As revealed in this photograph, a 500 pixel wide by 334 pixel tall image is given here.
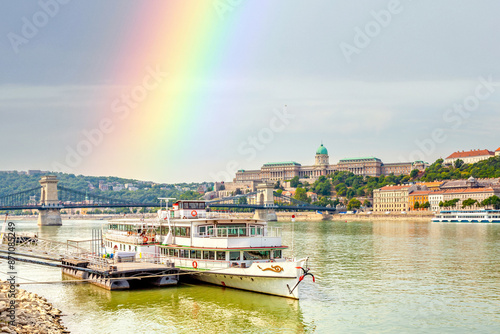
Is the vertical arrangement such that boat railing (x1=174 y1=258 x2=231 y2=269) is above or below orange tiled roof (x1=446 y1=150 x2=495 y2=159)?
below

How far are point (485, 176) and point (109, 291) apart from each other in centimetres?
14168

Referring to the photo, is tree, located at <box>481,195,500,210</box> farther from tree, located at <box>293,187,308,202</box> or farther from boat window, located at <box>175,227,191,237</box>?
boat window, located at <box>175,227,191,237</box>

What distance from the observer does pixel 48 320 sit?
61.1ft

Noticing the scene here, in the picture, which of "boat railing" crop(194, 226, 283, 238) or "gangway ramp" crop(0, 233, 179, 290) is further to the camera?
"boat railing" crop(194, 226, 283, 238)

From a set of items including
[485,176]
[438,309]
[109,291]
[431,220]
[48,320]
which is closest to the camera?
[48,320]

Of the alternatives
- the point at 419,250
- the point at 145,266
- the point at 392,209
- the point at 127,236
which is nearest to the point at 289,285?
the point at 145,266

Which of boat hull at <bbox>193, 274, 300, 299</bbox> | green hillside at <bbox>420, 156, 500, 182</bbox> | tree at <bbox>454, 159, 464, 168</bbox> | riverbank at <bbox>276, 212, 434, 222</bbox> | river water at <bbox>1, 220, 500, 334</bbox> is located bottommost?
riverbank at <bbox>276, 212, 434, 222</bbox>

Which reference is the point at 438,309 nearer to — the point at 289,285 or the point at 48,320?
the point at 289,285

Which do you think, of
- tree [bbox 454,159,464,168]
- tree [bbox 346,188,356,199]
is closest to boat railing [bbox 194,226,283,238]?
tree [bbox 346,188,356,199]

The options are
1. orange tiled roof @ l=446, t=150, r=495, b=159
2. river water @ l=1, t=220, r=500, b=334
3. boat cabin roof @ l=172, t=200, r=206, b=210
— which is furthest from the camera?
orange tiled roof @ l=446, t=150, r=495, b=159

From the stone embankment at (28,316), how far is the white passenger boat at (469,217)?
101 m

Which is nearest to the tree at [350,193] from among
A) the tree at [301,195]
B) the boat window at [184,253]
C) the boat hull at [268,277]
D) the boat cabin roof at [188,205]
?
the tree at [301,195]

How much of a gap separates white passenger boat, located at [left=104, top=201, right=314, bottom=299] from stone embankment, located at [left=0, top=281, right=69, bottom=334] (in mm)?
6767

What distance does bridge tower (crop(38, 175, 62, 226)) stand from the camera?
11294cm
